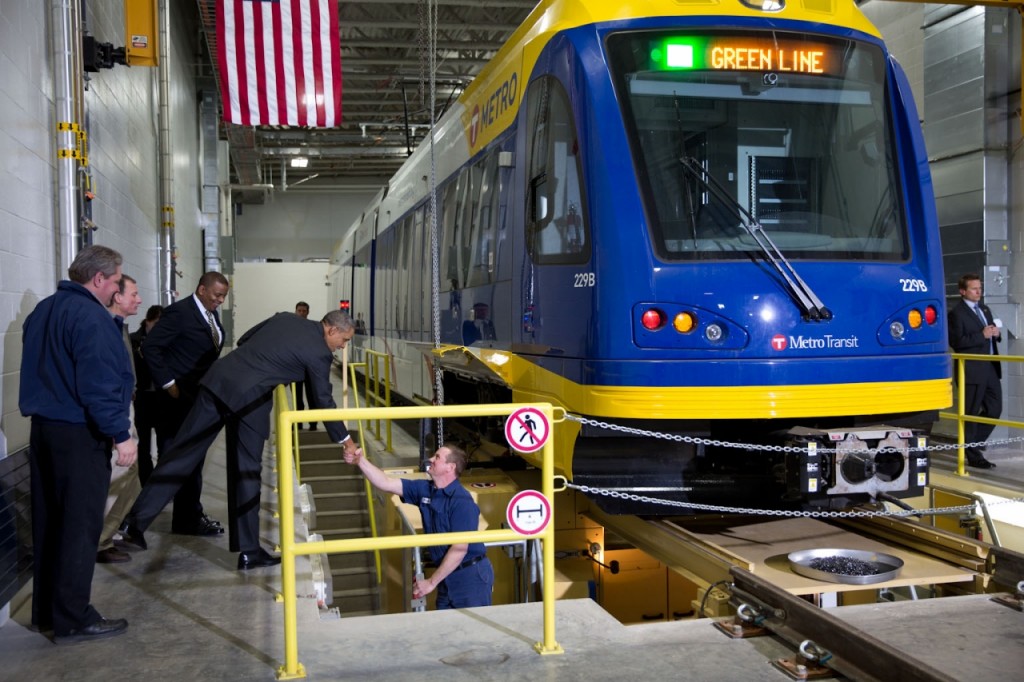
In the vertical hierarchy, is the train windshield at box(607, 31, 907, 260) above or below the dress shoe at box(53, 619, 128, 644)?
above

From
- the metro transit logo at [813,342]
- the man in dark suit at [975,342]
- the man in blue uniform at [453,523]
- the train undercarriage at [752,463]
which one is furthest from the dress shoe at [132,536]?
the man in dark suit at [975,342]

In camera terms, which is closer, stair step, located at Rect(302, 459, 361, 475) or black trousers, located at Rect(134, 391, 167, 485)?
black trousers, located at Rect(134, 391, 167, 485)

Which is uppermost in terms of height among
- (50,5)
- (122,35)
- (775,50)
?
(122,35)

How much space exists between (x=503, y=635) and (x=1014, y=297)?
31.1 feet

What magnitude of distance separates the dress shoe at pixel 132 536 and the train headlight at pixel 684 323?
11.3 feet

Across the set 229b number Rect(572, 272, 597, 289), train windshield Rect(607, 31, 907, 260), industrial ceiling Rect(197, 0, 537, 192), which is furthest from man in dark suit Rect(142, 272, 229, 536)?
industrial ceiling Rect(197, 0, 537, 192)

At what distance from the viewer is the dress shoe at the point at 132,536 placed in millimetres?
5832

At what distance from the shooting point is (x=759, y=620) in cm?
429

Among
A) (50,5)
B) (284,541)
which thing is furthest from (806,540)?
(50,5)

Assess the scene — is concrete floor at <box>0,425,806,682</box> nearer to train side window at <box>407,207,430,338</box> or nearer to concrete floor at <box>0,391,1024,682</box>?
concrete floor at <box>0,391,1024,682</box>

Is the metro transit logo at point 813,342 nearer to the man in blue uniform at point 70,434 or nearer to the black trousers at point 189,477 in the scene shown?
the man in blue uniform at point 70,434

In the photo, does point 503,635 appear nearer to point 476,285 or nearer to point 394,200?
point 476,285

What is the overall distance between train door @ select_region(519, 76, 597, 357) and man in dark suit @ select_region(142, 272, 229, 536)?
212cm

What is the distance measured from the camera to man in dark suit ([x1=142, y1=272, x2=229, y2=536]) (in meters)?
6.50
